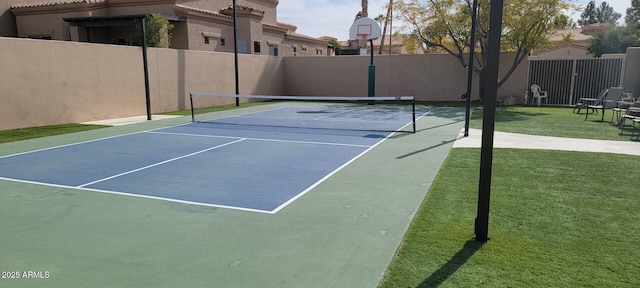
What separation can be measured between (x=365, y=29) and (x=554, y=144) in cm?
1343

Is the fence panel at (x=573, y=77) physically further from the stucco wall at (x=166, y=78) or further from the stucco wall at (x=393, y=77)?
the stucco wall at (x=393, y=77)

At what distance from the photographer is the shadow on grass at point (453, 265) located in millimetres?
3086

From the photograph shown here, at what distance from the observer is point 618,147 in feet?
27.7

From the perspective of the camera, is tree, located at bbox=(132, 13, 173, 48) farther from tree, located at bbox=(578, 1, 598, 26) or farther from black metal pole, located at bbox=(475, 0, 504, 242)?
tree, located at bbox=(578, 1, 598, 26)

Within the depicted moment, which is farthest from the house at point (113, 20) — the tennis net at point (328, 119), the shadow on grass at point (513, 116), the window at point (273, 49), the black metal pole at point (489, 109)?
the black metal pole at point (489, 109)

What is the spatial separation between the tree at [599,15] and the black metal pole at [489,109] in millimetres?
97235

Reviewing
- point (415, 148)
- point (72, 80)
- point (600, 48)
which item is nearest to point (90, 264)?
Result: point (415, 148)

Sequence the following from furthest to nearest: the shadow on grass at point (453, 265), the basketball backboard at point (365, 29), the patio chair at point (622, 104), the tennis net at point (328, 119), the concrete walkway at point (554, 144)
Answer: the basketball backboard at point (365, 29), the patio chair at point (622, 104), the tennis net at point (328, 119), the concrete walkway at point (554, 144), the shadow on grass at point (453, 265)

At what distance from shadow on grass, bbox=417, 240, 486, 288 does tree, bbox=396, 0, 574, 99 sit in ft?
46.4

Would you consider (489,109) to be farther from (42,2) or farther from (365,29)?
(42,2)

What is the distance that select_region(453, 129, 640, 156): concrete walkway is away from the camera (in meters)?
8.22

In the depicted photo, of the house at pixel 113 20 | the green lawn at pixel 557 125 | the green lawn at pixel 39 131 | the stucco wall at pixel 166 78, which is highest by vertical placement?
the house at pixel 113 20

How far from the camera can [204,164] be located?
729 cm

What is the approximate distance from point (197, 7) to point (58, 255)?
2208cm
